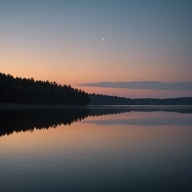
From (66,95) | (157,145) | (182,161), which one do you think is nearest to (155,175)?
(182,161)

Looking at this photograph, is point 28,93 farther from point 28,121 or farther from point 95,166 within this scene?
point 95,166

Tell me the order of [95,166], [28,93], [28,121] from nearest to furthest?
[95,166]
[28,121]
[28,93]

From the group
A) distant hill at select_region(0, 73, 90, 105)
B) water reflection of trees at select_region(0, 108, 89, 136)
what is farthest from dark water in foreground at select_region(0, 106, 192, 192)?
distant hill at select_region(0, 73, 90, 105)

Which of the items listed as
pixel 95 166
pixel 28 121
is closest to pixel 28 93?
pixel 28 121

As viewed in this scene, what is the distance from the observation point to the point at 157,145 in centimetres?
3166

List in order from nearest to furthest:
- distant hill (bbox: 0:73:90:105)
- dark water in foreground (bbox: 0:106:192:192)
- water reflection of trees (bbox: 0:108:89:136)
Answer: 1. dark water in foreground (bbox: 0:106:192:192)
2. water reflection of trees (bbox: 0:108:89:136)
3. distant hill (bbox: 0:73:90:105)

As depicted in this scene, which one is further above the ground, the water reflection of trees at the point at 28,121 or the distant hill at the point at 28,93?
the distant hill at the point at 28,93

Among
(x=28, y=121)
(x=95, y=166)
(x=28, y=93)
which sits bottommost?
(x=28, y=121)

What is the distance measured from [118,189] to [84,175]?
3.34 m

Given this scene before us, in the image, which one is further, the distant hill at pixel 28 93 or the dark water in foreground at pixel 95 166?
the distant hill at pixel 28 93

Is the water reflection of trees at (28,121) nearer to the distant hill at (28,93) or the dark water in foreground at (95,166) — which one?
the dark water in foreground at (95,166)

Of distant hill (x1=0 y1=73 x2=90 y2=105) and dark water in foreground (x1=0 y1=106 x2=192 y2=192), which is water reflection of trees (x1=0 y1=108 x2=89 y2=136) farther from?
distant hill (x1=0 y1=73 x2=90 y2=105)

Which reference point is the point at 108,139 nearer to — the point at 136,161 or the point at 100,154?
the point at 100,154

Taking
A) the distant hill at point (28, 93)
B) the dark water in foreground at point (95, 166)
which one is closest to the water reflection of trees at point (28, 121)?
the dark water in foreground at point (95, 166)
